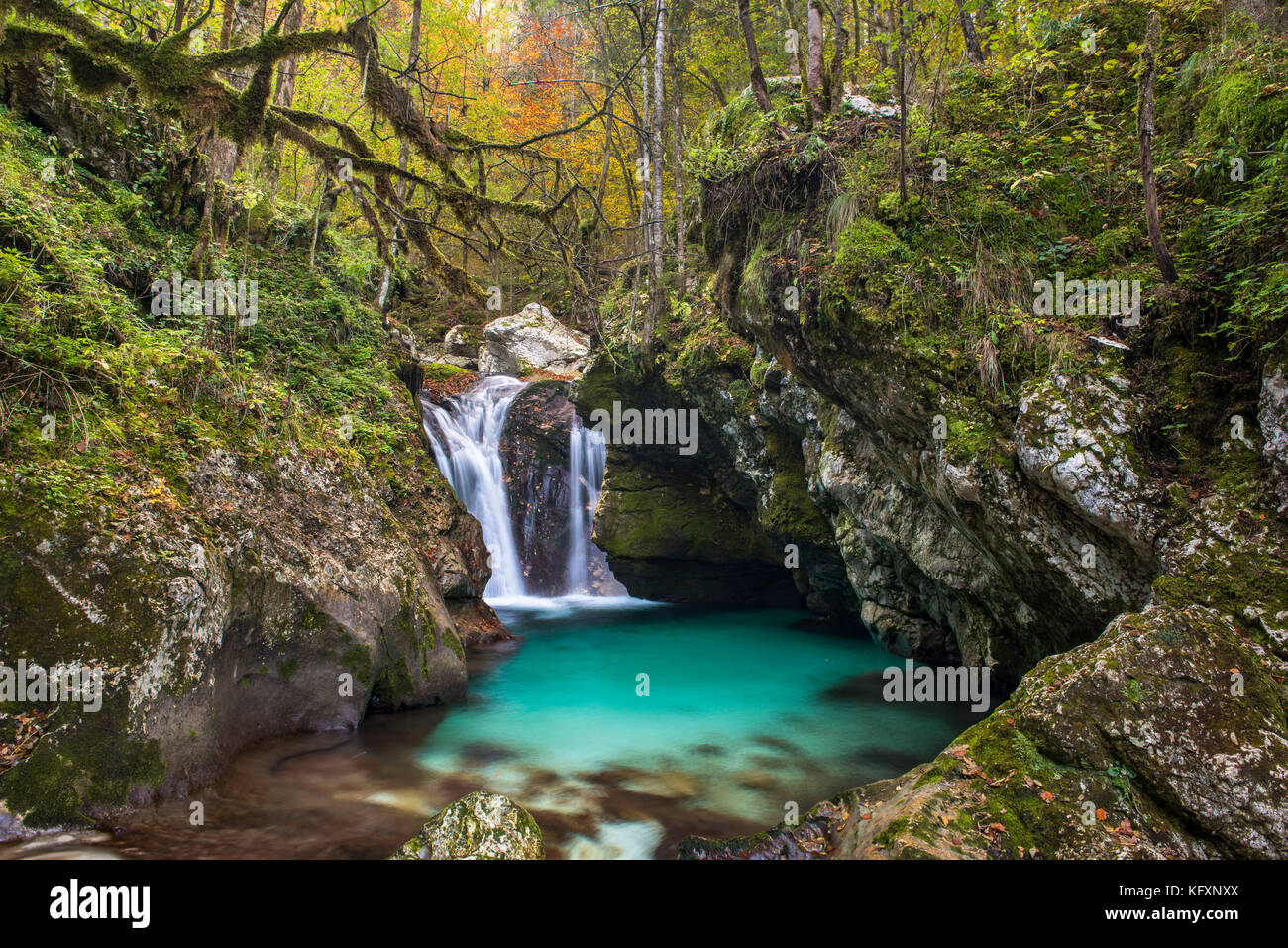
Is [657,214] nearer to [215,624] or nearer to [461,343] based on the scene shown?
[215,624]

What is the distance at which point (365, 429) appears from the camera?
1004cm

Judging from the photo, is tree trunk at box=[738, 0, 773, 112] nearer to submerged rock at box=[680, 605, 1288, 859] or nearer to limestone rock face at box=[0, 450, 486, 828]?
limestone rock face at box=[0, 450, 486, 828]

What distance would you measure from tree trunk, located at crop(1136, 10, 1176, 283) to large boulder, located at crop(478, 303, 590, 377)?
1553cm

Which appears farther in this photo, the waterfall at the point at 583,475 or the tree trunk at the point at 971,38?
the waterfall at the point at 583,475

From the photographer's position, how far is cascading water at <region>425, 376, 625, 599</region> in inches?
640

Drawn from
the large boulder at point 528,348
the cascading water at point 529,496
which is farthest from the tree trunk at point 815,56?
the large boulder at point 528,348

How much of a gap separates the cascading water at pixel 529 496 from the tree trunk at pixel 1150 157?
12.6 meters

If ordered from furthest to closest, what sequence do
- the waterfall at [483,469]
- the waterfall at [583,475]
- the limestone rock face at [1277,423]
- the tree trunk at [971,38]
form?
the waterfall at [583,475] → the waterfall at [483,469] → the tree trunk at [971,38] → the limestone rock face at [1277,423]

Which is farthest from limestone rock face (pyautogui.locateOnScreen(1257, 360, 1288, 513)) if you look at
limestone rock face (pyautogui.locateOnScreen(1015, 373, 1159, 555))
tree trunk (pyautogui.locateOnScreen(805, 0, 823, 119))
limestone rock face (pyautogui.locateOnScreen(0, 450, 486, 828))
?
limestone rock face (pyautogui.locateOnScreen(0, 450, 486, 828))

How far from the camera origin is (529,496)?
→ 17016 millimetres

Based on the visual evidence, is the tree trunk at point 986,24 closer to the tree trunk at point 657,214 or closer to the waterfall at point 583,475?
the tree trunk at point 657,214

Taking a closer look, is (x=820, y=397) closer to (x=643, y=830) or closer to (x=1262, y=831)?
(x=643, y=830)

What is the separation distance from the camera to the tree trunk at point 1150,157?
566 centimetres

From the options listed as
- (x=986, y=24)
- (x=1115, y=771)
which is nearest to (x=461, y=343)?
(x=986, y=24)
